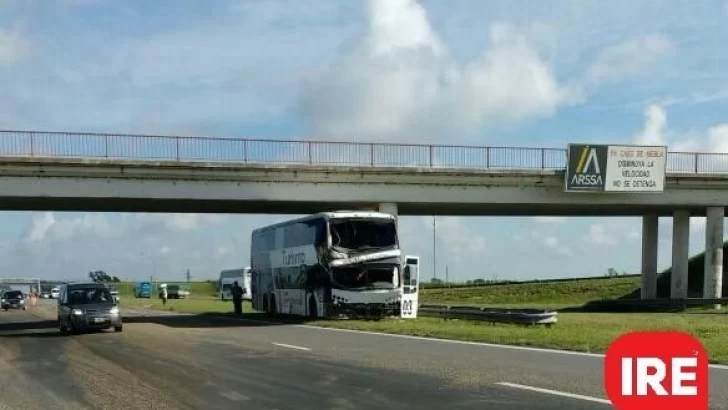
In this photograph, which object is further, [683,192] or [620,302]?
[620,302]

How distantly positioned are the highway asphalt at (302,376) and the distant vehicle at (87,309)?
474 cm

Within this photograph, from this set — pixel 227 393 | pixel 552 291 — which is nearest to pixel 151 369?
pixel 227 393

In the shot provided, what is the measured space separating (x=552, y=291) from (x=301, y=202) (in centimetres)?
3360

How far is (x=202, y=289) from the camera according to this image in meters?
130

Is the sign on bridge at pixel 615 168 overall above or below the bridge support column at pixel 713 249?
above

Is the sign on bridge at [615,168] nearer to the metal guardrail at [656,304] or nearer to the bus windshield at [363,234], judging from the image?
the metal guardrail at [656,304]

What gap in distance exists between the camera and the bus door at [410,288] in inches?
1288

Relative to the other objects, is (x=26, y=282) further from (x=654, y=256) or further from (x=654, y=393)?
(x=654, y=393)

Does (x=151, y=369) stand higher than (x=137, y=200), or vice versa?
(x=137, y=200)

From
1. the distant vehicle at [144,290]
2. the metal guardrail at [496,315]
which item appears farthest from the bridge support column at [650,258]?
the distant vehicle at [144,290]

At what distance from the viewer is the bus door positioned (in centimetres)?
3272

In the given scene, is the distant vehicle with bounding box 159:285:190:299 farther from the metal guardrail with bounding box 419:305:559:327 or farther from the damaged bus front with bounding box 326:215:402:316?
the damaged bus front with bounding box 326:215:402:316

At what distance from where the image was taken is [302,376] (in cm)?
1335

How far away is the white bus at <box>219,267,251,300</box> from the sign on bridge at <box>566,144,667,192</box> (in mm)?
46020
